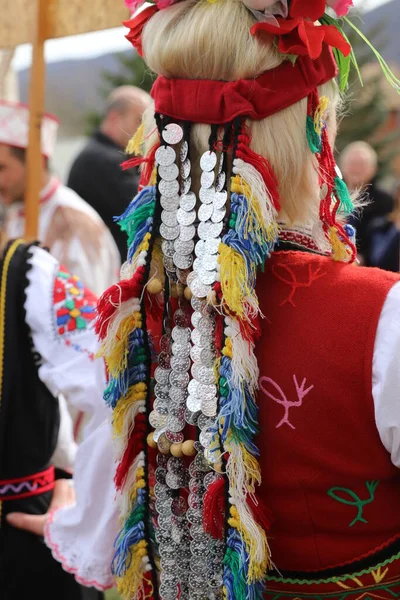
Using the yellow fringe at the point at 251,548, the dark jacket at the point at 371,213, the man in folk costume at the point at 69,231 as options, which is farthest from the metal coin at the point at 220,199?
the dark jacket at the point at 371,213

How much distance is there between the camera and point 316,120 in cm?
122

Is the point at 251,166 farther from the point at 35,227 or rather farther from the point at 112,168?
the point at 112,168

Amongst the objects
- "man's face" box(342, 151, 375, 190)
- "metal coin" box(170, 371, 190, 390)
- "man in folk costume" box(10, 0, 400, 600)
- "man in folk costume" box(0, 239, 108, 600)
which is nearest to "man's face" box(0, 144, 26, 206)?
"man in folk costume" box(0, 239, 108, 600)

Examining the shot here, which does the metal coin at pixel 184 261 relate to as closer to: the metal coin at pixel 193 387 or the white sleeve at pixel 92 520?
the metal coin at pixel 193 387

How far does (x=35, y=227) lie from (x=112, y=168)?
2430mm

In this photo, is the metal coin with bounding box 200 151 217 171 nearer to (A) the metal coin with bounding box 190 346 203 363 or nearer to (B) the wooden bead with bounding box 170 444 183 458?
(A) the metal coin with bounding box 190 346 203 363

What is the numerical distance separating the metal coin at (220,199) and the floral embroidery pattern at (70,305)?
2.21ft

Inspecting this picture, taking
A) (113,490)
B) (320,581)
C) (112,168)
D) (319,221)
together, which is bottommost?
(320,581)

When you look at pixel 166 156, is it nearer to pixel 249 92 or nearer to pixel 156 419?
pixel 249 92

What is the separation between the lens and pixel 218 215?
1225mm

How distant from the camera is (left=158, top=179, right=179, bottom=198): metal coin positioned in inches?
50.7

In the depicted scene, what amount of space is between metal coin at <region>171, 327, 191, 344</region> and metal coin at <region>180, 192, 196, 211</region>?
0.64 ft

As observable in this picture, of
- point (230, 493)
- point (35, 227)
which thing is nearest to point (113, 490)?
point (230, 493)

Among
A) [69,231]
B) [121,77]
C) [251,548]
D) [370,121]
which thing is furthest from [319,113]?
[121,77]
